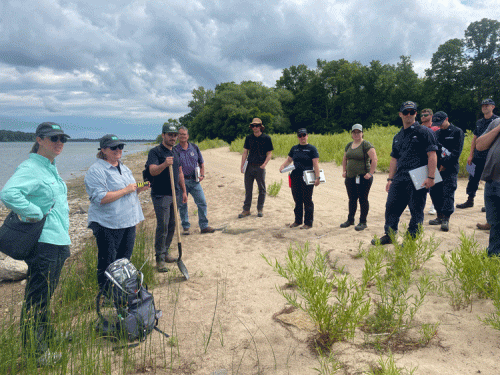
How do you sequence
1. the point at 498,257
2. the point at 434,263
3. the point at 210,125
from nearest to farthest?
the point at 498,257 → the point at 434,263 → the point at 210,125

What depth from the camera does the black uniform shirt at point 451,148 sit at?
593 cm

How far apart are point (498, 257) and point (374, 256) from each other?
3.72ft

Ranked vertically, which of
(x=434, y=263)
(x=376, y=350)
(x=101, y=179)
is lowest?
(x=376, y=350)

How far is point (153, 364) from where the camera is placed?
2.78 m

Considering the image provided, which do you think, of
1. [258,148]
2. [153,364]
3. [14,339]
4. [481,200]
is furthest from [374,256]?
[481,200]

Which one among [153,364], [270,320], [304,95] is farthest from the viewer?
[304,95]

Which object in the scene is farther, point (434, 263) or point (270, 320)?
point (434, 263)

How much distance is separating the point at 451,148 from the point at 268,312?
15.8 ft

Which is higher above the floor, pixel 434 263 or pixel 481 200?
pixel 481 200

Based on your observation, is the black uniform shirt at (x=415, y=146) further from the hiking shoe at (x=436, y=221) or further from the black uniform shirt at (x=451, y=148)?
the hiking shoe at (x=436, y=221)

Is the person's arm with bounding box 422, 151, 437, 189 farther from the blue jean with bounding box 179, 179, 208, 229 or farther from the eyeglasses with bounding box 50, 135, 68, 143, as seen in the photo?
the eyeglasses with bounding box 50, 135, 68, 143

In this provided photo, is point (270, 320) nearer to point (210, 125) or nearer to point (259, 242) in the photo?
point (259, 242)

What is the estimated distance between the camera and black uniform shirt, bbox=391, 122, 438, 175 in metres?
4.41

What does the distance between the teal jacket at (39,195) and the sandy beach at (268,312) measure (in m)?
1.41
